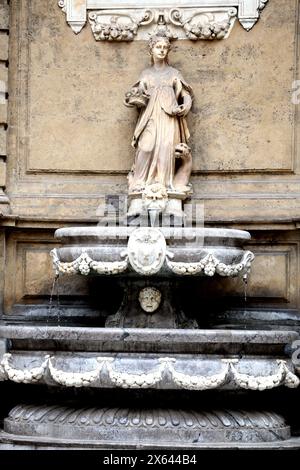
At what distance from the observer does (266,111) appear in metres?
9.02

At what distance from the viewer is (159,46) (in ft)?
28.7

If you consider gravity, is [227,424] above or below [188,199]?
below

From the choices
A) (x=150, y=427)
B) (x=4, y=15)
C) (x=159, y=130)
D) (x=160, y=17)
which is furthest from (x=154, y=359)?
(x=4, y=15)

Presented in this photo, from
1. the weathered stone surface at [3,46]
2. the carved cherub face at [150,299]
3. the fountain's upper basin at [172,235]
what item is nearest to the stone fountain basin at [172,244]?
the fountain's upper basin at [172,235]

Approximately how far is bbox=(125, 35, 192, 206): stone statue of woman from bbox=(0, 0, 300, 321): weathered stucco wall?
12.1 inches

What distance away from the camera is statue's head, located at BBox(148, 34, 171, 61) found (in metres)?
8.73

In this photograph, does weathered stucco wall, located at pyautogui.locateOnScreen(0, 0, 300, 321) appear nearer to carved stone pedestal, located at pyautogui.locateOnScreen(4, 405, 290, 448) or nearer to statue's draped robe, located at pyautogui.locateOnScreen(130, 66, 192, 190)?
statue's draped robe, located at pyautogui.locateOnScreen(130, 66, 192, 190)

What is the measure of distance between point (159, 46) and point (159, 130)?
0.63m

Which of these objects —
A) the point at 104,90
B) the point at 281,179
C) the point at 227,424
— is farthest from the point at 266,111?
the point at 227,424

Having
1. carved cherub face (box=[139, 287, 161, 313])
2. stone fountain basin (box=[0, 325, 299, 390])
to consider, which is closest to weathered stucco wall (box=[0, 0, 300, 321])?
carved cherub face (box=[139, 287, 161, 313])

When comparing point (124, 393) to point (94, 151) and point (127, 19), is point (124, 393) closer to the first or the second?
point (94, 151)

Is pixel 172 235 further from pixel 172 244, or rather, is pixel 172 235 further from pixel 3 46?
pixel 3 46

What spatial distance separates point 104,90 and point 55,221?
1.10 m

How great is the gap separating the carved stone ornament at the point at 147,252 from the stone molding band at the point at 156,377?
654 mm
